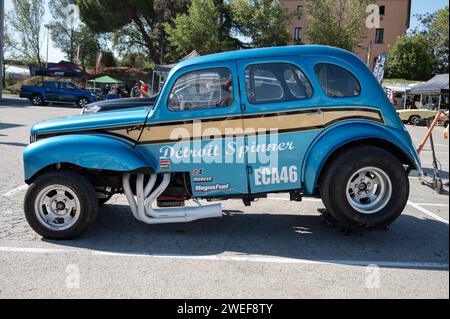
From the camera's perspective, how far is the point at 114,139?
4793 millimetres

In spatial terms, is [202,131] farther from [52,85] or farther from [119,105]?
[52,85]

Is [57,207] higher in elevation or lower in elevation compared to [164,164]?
lower

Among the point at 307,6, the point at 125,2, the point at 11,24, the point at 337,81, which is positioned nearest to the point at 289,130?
the point at 337,81

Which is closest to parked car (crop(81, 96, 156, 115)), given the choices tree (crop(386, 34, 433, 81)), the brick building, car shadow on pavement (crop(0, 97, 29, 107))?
car shadow on pavement (crop(0, 97, 29, 107))

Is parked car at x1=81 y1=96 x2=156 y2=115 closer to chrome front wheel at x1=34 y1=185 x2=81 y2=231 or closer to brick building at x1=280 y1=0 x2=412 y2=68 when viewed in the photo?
chrome front wheel at x1=34 y1=185 x2=81 y2=231

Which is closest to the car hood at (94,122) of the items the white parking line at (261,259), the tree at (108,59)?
the white parking line at (261,259)

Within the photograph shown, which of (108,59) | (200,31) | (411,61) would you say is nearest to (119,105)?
(200,31)

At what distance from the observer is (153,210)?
4926mm

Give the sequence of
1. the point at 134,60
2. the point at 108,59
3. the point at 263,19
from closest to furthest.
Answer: the point at 263,19 → the point at 108,59 → the point at 134,60

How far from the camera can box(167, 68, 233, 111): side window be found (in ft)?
15.7

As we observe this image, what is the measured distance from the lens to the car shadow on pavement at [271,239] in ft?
14.9

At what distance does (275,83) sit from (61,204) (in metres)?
2.78

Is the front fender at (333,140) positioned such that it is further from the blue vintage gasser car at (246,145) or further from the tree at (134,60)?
the tree at (134,60)

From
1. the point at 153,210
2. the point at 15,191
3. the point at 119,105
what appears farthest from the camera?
A: the point at 119,105
